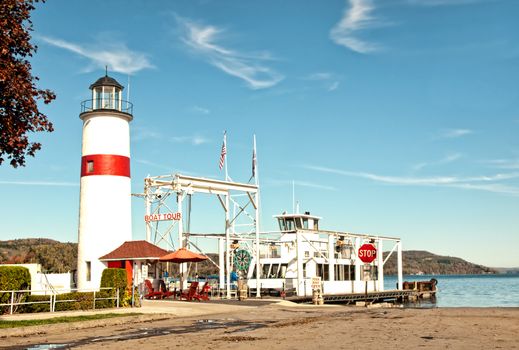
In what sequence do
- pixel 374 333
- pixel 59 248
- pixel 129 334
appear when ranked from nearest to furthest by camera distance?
pixel 374 333, pixel 129 334, pixel 59 248

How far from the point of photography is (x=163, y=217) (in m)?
37.4

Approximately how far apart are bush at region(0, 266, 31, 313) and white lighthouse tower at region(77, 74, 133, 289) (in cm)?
913

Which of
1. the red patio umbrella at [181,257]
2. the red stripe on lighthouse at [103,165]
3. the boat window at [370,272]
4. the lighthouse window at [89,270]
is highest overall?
the red stripe on lighthouse at [103,165]

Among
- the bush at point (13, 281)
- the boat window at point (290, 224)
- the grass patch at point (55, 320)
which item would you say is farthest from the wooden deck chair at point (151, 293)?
the boat window at point (290, 224)

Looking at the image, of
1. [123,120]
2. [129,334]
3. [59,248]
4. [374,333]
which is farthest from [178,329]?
[59,248]

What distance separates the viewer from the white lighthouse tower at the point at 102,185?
3512 centimetres

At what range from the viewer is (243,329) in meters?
18.8

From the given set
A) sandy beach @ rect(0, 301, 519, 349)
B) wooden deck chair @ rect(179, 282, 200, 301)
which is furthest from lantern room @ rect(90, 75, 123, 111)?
sandy beach @ rect(0, 301, 519, 349)

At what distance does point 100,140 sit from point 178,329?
19.1 m

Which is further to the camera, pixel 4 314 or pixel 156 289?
pixel 156 289

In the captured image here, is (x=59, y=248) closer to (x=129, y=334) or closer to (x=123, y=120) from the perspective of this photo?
(x=123, y=120)

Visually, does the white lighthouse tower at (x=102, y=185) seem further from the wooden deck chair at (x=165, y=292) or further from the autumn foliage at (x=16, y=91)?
the autumn foliage at (x=16, y=91)

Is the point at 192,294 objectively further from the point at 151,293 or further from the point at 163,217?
the point at 163,217

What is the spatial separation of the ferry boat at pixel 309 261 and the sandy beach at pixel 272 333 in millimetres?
21214
